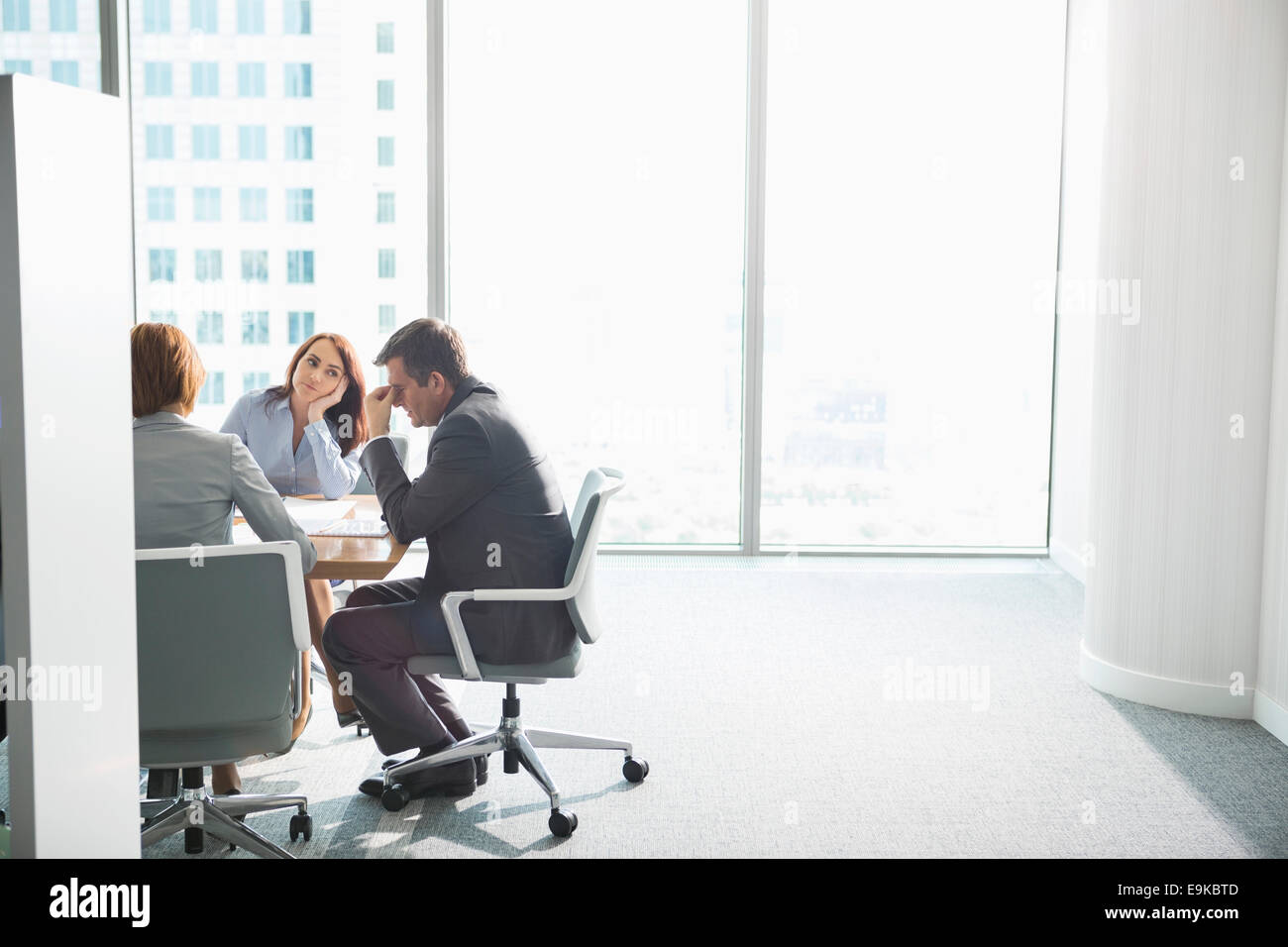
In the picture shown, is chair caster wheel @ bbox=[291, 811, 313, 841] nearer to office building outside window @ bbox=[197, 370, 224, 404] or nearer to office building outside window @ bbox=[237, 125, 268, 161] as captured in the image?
office building outside window @ bbox=[197, 370, 224, 404]

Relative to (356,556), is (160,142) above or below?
above

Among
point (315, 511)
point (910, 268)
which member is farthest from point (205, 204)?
point (910, 268)

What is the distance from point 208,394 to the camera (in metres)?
5.86

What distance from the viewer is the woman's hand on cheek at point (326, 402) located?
11.8 ft

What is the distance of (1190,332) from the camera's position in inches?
142

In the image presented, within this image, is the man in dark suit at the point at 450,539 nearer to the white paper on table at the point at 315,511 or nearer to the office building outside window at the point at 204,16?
the white paper on table at the point at 315,511

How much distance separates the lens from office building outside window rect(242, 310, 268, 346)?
5.78m

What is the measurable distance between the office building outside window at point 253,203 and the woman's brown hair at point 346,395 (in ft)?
7.77

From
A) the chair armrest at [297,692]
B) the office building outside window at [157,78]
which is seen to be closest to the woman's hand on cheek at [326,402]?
the chair armrest at [297,692]

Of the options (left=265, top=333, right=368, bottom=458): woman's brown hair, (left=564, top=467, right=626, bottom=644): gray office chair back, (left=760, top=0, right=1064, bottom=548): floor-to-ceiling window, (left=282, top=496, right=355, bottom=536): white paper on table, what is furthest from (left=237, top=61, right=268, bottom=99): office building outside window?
(left=564, top=467, right=626, bottom=644): gray office chair back

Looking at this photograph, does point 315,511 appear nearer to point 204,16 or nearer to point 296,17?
point 296,17

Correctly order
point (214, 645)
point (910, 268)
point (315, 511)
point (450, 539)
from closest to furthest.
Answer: point (214, 645)
point (450, 539)
point (315, 511)
point (910, 268)

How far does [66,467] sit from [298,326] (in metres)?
5.24
